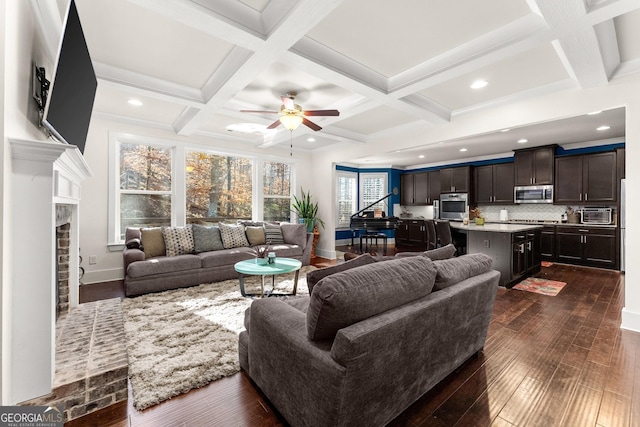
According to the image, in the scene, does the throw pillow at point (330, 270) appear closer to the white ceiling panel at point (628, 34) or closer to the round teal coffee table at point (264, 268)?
the round teal coffee table at point (264, 268)

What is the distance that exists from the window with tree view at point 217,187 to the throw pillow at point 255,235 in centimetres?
87

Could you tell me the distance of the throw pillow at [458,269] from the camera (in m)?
1.78

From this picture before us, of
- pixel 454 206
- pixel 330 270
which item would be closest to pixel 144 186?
pixel 330 270

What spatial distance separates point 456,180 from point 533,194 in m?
1.81

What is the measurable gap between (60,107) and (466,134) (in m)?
4.59

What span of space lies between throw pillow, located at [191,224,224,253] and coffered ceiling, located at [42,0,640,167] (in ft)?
5.90

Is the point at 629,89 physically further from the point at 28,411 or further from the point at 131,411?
the point at 28,411

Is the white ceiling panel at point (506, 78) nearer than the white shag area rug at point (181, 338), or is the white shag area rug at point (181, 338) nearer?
the white shag area rug at point (181, 338)

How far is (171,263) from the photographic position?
388 centimetres

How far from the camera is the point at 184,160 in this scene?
5.20 meters

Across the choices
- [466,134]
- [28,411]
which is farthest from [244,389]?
[466,134]

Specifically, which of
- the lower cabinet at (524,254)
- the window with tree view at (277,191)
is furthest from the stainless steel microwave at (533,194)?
the window with tree view at (277,191)

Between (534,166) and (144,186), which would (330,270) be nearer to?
(144,186)

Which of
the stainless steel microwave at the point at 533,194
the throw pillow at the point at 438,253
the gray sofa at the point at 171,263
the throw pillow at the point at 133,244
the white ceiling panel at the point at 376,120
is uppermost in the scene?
the white ceiling panel at the point at 376,120
